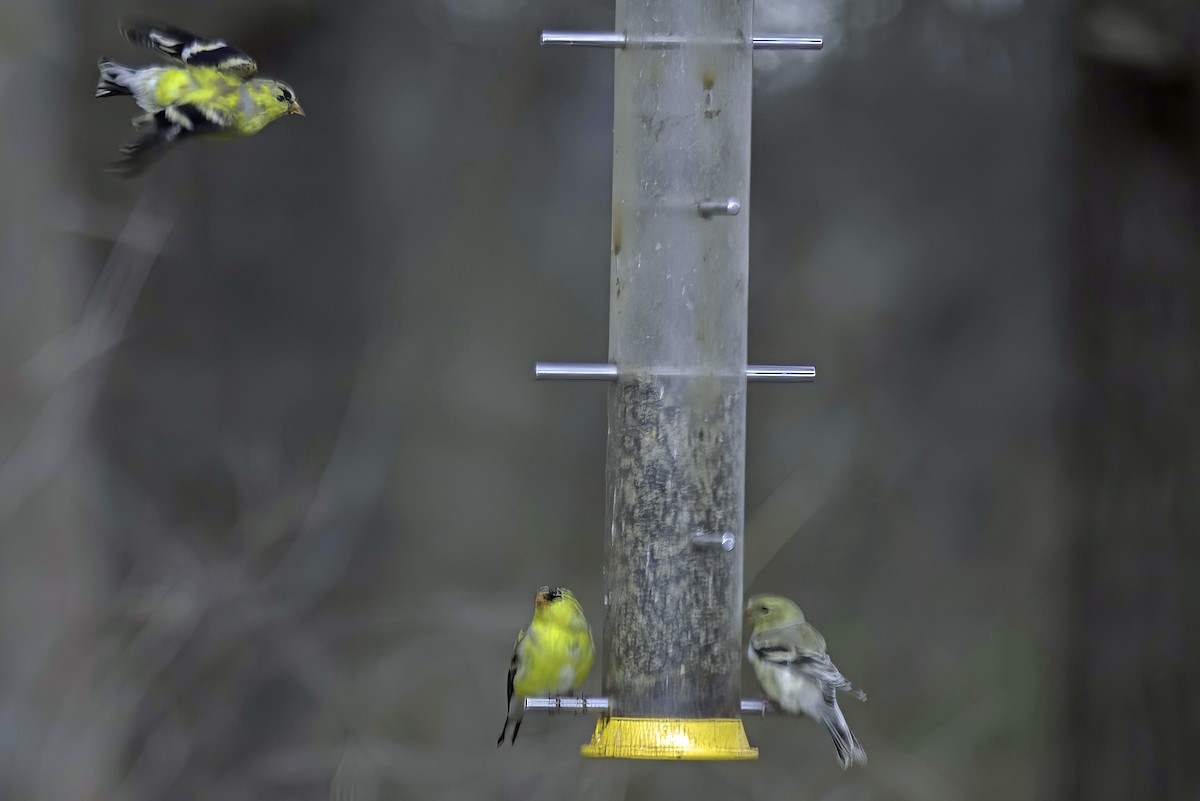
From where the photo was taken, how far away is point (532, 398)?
9.08m

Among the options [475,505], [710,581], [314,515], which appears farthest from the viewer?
[475,505]

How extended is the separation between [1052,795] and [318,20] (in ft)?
20.8

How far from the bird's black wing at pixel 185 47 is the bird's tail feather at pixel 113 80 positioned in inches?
5.7

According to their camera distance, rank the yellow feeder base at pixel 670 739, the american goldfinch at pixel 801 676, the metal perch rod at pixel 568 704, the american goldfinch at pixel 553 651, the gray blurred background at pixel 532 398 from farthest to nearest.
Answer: the gray blurred background at pixel 532 398 < the american goldfinch at pixel 553 651 < the american goldfinch at pixel 801 676 < the metal perch rod at pixel 568 704 < the yellow feeder base at pixel 670 739

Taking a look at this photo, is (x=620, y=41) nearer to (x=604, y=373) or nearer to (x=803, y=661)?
(x=604, y=373)

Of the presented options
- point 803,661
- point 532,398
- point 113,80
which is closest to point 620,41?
point 113,80

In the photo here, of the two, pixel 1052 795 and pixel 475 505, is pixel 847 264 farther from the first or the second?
pixel 1052 795

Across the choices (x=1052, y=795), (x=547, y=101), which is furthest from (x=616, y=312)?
(x=1052, y=795)

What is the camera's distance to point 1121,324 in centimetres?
872

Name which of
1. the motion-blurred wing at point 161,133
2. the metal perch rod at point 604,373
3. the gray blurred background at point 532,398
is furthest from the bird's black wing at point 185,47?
the gray blurred background at point 532,398

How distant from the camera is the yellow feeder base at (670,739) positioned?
378cm

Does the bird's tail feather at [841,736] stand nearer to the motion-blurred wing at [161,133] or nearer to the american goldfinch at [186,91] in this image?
the american goldfinch at [186,91]

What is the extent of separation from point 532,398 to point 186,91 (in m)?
5.11

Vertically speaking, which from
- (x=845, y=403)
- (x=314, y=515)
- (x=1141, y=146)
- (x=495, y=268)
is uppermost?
(x=1141, y=146)
